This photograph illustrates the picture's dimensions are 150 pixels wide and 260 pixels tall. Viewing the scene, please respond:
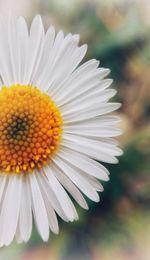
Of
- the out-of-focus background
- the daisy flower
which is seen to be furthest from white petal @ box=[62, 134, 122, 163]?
the out-of-focus background

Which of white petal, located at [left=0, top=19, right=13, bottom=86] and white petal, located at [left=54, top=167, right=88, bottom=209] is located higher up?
white petal, located at [left=0, top=19, right=13, bottom=86]

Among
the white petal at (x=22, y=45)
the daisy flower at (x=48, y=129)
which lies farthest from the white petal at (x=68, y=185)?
the white petal at (x=22, y=45)

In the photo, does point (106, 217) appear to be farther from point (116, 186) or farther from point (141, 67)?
point (141, 67)

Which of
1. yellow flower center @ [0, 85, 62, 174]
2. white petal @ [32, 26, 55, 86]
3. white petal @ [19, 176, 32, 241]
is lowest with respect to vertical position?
white petal @ [19, 176, 32, 241]

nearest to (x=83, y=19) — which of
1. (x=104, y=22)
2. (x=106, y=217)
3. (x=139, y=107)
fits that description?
(x=104, y=22)

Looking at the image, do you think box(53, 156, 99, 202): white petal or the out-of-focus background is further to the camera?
the out-of-focus background

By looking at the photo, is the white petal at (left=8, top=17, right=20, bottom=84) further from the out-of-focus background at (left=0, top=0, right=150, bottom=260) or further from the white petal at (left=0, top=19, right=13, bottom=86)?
the out-of-focus background at (left=0, top=0, right=150, bottom=260)

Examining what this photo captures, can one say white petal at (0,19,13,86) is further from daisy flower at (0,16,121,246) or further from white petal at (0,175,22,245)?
white petal at (0,175,22,245)
